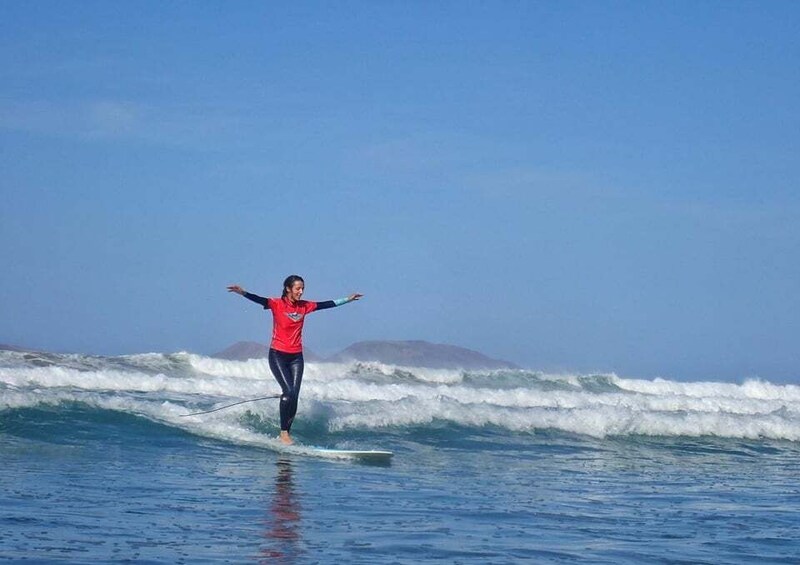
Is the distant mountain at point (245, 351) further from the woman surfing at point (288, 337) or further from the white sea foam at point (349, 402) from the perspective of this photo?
the woman surfing at point (288, 337)

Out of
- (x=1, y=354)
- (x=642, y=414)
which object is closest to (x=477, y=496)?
(x=642, y=414)

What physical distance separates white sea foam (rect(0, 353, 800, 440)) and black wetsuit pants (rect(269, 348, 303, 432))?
1.28ft

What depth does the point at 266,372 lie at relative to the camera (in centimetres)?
2777

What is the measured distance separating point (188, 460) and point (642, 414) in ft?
31.0

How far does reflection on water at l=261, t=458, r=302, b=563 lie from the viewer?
640 cm

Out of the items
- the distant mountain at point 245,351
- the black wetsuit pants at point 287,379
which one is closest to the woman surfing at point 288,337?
the black wetsuit pants at point 287,379

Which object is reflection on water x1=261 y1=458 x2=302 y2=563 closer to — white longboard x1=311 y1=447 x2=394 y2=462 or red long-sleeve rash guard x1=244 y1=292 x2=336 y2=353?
white longboard x1=311 y1=447 x2=394 y2=462

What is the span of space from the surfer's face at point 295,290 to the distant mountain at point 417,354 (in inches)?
1010

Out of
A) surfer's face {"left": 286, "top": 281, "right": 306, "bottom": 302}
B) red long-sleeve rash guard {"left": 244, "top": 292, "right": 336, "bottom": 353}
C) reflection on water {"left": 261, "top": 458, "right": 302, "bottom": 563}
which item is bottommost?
reflection on water {"left": 261, "top": 458, "right": 302, "bottom": 563}

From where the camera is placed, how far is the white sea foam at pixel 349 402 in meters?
14.4

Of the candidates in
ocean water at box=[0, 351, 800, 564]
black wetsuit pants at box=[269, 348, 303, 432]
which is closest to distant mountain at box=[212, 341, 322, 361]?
ocean water at box=[0, 351, 800, 564]

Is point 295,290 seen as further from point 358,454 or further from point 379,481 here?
point 379,481

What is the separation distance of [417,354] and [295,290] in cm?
2931

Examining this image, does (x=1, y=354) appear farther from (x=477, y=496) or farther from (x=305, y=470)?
(x=477, y=496)
